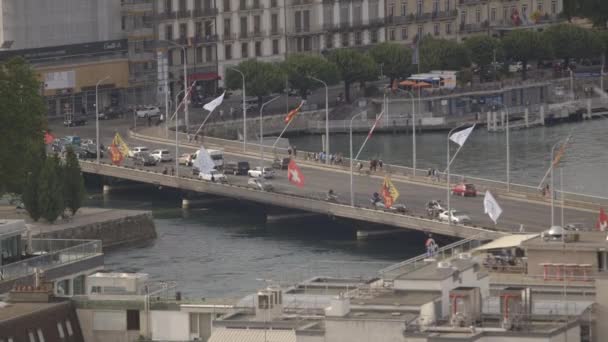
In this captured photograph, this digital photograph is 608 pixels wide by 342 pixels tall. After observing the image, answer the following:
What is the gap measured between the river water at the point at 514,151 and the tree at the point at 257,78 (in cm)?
465

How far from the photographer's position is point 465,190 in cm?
13462

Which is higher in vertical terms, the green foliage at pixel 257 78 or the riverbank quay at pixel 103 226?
the green foliage at pixel 257 78

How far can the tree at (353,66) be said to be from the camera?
192875 mm

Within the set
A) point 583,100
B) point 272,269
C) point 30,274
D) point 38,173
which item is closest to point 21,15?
point 583,100

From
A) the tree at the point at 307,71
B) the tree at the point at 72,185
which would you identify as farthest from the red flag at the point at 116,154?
the tree at the point at 307,71

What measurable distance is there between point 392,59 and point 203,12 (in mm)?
15268

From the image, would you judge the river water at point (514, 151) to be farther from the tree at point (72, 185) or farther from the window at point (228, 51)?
the tree at point (72, 185)

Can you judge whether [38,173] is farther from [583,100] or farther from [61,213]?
[583,100]

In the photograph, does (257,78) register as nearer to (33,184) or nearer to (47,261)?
(33,184)

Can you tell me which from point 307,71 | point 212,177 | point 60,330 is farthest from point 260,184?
point 60,330

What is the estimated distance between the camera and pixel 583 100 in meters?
199

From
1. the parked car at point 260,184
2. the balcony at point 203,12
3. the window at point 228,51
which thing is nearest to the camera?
the parked car at point 260,184

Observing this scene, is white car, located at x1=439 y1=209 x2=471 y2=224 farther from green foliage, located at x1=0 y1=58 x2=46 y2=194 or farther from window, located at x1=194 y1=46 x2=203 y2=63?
window, located at x1=194 y1=46 x2=203 y2=63

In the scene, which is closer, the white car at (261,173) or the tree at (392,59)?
the white car at (261,173)
